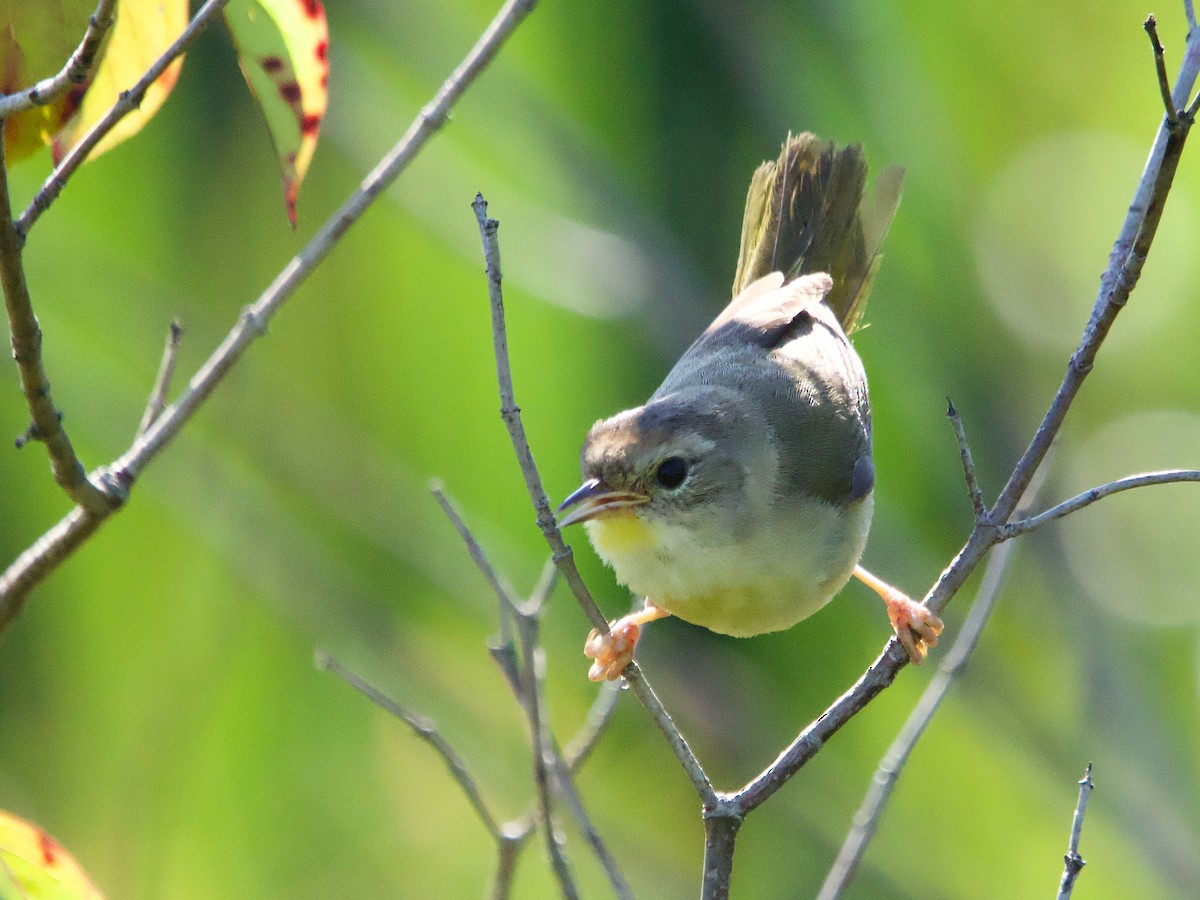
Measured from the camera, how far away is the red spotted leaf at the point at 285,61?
5.84 ft

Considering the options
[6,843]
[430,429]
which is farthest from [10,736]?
[6,843]

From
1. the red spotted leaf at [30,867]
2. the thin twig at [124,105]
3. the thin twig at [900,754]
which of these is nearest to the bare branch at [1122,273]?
the thin twig at [900,754]

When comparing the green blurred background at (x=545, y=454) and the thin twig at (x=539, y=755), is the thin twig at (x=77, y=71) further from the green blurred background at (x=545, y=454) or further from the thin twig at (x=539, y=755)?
the green blurred background at (x=545, y=454)

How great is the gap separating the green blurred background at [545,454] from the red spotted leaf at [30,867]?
121 inches

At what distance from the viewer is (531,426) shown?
5.20 meters

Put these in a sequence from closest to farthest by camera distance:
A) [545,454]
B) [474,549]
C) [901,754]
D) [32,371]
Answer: [32,371] < [474,549] < [901,754] < [545,454]

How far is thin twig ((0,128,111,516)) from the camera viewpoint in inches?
61.9

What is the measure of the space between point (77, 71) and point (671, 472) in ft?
4.81

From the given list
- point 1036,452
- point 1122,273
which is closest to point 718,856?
point 1036,452

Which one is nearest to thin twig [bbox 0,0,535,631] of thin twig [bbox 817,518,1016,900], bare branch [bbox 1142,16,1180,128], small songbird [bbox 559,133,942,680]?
small songbird [bbox 559,133,942,680]

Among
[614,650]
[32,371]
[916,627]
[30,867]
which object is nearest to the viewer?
[30,867]

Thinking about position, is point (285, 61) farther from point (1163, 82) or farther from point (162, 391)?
point (1163, 82)

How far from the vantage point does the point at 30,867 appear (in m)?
1.61

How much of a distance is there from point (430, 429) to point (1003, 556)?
10.3ft
